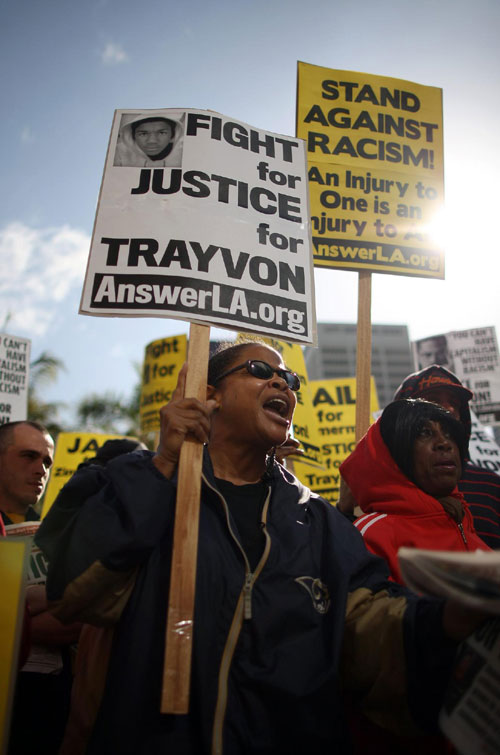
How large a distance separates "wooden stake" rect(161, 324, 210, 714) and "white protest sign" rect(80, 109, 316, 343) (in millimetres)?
267

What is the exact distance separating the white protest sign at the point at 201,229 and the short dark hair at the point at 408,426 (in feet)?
1.95

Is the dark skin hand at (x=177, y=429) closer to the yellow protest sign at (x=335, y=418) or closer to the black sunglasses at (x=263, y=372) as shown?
the black sunglasses at (x=263, y=372)

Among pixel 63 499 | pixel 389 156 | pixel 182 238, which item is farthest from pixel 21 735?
pixel 389 156

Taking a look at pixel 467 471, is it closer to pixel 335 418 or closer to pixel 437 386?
pixel 437 386

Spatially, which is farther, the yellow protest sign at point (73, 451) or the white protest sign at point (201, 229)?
the yellow protest sign at point (73, 451)

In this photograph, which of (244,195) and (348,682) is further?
(244,195)

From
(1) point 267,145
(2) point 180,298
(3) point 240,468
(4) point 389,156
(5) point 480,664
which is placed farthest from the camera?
(4) point 389,156

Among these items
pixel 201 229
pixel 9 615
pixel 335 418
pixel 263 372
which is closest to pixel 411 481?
pixel 263 372

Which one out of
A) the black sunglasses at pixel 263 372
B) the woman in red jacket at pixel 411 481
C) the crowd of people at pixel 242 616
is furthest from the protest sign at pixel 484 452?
the black sunglasses at pixel 263 372

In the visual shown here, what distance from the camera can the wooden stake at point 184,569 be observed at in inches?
52.9

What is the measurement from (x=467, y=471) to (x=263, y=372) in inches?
61.0

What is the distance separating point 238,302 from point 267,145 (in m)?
0.85

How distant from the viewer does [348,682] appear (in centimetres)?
159

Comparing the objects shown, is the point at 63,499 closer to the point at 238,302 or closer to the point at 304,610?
the point at 304,610
